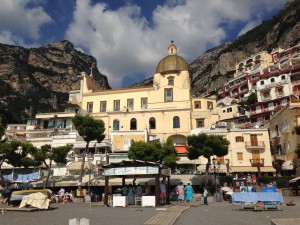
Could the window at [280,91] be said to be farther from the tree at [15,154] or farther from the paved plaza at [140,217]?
the paved plaza at [140,217]

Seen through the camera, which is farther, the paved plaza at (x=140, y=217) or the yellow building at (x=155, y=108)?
the yellow building at (x=155, y=108)

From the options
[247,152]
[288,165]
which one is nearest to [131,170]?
[288,165]

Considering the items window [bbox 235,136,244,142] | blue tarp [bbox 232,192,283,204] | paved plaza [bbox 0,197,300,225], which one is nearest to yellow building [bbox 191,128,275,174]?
window [bbox 235,136,244,142]

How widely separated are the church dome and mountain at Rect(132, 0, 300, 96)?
4945cm

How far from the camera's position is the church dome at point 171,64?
56188 mm

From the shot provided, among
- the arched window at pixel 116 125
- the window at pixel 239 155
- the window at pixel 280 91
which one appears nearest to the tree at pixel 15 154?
the arched window at pixel 116 125

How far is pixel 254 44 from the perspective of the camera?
407 ft

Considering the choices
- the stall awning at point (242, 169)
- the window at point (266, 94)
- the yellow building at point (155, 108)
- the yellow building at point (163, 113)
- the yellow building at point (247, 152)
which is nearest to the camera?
the stall awning at point (242, 169)

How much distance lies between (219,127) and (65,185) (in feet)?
80.8

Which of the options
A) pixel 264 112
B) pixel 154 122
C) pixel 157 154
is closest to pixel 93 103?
pixel 154 122

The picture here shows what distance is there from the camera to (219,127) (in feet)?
155

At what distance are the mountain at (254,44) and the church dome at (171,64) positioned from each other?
162 ft

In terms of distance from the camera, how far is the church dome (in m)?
56.2

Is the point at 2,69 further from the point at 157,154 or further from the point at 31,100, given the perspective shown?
the point at 157,154
